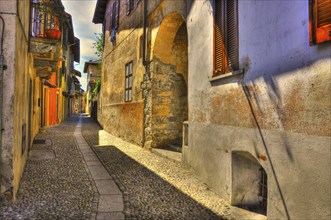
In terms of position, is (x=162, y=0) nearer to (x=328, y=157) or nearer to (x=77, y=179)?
(x=77, y=179)

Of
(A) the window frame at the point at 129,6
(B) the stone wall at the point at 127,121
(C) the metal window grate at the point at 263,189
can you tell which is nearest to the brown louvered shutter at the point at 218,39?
(C) the metal window grate at the point at 263,189

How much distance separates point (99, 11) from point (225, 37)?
14362 mm

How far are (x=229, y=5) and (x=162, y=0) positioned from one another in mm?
3665

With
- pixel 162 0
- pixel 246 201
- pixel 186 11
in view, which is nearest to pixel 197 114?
pixel 246 201

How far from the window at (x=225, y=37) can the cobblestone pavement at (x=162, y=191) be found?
73.5 inches

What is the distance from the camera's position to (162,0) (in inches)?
281

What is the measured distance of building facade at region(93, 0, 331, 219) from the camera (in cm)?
220

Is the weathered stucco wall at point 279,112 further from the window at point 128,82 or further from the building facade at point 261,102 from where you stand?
the window at point 128,82

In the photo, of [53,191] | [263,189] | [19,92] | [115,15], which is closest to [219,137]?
[263,189]

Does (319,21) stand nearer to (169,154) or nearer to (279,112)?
(279,112)

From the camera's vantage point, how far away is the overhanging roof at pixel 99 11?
1549 cm

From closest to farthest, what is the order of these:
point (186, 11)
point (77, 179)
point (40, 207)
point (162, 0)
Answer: point (40, 207) → point (77, 179) → point (186, 11) → point (162, 0)

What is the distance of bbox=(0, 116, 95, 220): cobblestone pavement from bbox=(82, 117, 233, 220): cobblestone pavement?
0.54 meters

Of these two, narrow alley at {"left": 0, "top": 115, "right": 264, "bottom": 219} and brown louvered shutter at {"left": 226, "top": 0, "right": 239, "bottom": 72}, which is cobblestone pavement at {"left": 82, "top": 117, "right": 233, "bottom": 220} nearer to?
narrow alley at {"left": 0, "top": 115, "right": 264, "bottom": 219}
